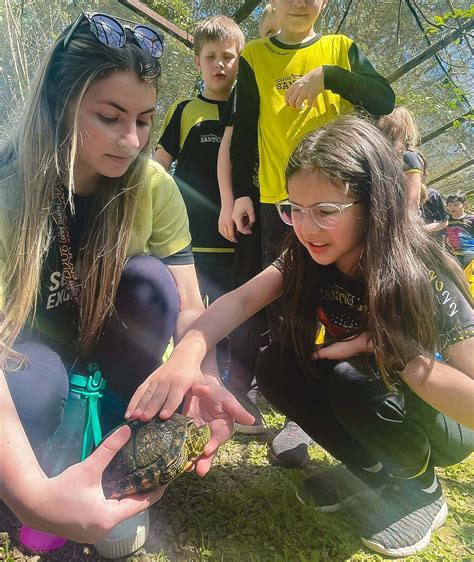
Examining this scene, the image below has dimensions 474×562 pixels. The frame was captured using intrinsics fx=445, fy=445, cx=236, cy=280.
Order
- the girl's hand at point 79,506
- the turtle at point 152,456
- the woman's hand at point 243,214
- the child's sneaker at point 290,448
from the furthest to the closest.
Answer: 1. the woman's hand at point 243,214
2. the child's sneaker at point 290,448
3. the turtle at point 152,456
4. the girl's hand at point 79,506

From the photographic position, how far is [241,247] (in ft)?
5.32

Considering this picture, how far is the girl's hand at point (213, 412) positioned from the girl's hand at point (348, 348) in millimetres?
250

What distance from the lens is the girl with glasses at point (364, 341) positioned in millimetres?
933

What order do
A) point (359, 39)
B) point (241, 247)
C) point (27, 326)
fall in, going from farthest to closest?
point (359, 39) → point (241, 247) → point (27, 326)

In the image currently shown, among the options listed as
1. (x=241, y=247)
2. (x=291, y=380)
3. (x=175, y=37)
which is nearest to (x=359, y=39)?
(x=175, y=37)

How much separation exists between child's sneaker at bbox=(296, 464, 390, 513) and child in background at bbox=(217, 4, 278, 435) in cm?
42

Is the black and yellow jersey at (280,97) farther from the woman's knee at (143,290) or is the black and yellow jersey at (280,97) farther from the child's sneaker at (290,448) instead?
the child's sneaker at (290,448)

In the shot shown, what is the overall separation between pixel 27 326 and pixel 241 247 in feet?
2.62

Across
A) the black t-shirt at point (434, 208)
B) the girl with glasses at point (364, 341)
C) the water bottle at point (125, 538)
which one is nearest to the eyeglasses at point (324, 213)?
the girl with glasses at point (364, 341)

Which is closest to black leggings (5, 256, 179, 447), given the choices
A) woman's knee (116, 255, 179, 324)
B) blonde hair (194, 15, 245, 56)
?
woman's knee (116, 255, 179, 324)

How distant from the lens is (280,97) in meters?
1.46

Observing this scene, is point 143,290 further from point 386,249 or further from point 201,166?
point 201,166

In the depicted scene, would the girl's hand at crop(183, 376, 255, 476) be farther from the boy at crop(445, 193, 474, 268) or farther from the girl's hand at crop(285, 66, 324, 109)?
the boy at crop(445, 193, 474, 268)

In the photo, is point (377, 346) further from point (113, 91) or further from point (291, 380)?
point (113, 91)
